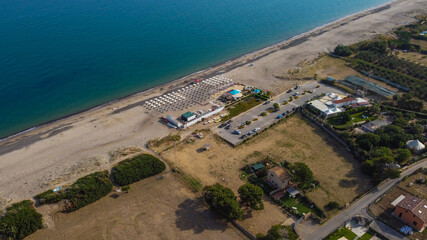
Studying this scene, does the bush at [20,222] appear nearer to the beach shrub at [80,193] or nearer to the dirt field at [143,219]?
the dirt field at [143,219]

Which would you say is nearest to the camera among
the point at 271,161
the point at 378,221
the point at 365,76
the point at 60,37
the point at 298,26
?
the point at 378,221

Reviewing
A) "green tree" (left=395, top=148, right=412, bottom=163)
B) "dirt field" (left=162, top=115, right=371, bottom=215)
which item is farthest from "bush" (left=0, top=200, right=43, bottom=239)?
"green tree" (left=395, top=148, right=412, bottom=163)

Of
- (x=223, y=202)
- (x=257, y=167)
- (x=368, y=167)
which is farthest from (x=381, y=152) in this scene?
(x=223, y=202)

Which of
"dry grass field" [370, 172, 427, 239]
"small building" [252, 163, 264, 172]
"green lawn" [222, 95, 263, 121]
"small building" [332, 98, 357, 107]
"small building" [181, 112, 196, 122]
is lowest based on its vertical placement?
"dry grass field" [370, 172, 427, 239]

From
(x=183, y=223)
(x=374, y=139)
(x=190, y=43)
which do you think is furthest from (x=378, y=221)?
(x=190, y=43)

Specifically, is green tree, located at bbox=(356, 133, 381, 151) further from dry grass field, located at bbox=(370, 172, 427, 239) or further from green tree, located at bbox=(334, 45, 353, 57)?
green tree, located at bbox=(334, 45, 353, 57)

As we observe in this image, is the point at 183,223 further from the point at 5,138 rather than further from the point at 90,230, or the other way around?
the point at 5,138
